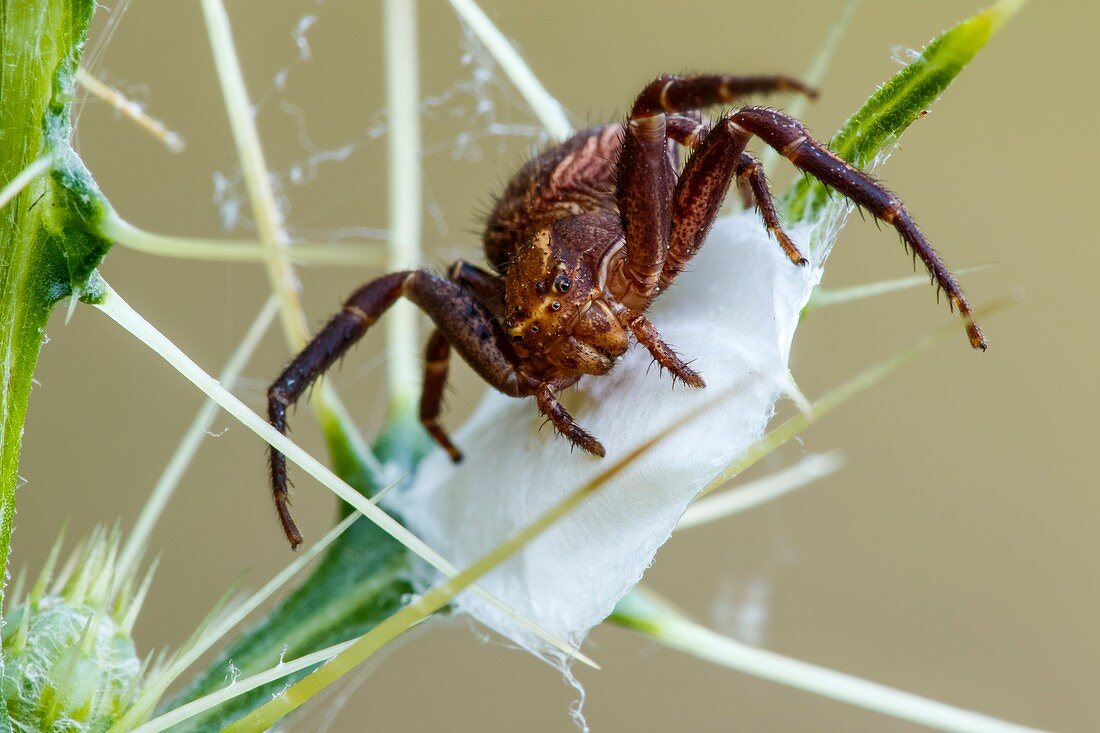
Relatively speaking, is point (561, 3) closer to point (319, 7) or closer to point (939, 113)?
point (319, 7)

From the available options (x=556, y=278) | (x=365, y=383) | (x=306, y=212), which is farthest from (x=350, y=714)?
(x=556, y=278)

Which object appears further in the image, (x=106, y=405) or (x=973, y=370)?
(x=973, y=370)

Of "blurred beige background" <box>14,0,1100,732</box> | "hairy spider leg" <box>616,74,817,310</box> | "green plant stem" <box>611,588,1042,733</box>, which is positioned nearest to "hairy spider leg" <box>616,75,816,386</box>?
"hairy spider leg" <box>616,74,817,310</box>

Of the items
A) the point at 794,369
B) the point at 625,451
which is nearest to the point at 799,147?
the point at 625,451

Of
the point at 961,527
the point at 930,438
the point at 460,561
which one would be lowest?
the point at 961,527

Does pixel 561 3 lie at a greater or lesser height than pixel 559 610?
greater

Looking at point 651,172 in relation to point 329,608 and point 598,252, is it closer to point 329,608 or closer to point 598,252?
point 598,252
